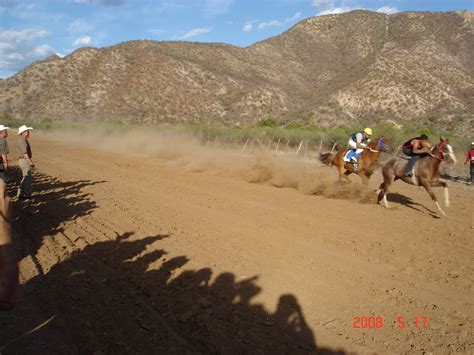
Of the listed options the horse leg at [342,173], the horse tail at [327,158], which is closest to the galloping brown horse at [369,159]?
the horse leg at [342,173]

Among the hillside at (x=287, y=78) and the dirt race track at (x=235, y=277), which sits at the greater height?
the hillside at (x=287, y=78)

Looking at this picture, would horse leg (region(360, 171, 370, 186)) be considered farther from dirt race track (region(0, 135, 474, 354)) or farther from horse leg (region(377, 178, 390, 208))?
dirt race track (region(0, 135, 474, 354))

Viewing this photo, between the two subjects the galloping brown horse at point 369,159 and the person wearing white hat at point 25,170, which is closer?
the person wearing white hat at point 25,170

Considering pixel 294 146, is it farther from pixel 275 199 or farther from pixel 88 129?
pixel 88 129

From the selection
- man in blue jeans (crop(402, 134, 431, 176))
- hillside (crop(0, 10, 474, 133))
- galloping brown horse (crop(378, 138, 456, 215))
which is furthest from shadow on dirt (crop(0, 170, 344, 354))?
hillside (crop(0, 10, 474, 133))

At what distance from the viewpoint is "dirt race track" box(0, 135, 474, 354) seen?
187 inches

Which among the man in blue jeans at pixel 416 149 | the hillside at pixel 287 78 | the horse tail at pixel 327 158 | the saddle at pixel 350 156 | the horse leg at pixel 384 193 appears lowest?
the horse leg at pixel 384 193

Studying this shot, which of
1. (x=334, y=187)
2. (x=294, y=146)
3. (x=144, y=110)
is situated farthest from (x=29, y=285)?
(x=144, y=110)

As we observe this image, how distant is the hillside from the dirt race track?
33.9 meters

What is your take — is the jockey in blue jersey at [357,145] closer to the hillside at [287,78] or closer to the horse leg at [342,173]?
the horse leg at [342,173]

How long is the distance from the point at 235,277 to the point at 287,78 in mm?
65525

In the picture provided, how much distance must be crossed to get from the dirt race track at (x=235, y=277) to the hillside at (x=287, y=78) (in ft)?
111

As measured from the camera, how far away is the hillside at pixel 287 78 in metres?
47.2

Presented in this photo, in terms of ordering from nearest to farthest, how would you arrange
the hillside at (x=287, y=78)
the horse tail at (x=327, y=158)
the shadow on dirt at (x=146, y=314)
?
the shadow on dirt at (x=146, y=314) → the horse tail at (x=327, y=158) → the hillside at (x=287, y=78)
